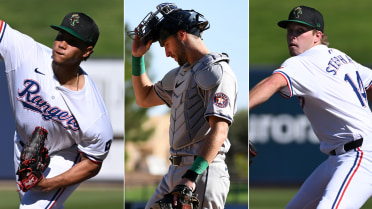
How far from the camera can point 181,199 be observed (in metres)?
2.71

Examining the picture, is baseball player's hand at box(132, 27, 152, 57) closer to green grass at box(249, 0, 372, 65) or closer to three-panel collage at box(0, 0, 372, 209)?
three-panel collage at box(0, 0, 372, 209)

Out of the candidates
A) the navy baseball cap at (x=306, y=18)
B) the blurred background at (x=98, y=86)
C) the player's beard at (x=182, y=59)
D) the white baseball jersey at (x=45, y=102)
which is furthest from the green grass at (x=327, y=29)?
the player's beard at (x=182, y=59)

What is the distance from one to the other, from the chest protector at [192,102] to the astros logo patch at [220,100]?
0.10 m

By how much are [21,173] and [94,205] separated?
7.37ft

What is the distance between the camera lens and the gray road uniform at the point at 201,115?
9.54 feet

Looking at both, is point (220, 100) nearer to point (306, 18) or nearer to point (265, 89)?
point (265, 89)

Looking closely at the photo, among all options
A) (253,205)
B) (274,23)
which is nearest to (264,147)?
(253,205)

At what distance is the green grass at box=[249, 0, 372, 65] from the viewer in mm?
8828

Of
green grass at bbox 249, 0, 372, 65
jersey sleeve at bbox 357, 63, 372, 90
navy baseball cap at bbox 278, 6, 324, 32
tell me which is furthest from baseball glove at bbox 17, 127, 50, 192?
green grass at bbox 249, 0, 372, 65

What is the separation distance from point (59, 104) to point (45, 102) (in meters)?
0.11

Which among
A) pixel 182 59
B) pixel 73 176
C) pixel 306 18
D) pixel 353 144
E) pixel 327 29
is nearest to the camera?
pixel 182 59

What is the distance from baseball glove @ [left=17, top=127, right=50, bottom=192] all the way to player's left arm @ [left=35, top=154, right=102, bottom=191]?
0.25 ft

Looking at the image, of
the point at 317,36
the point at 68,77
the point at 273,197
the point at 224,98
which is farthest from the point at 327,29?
the point at 224,98

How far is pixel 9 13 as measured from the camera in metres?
5.97
